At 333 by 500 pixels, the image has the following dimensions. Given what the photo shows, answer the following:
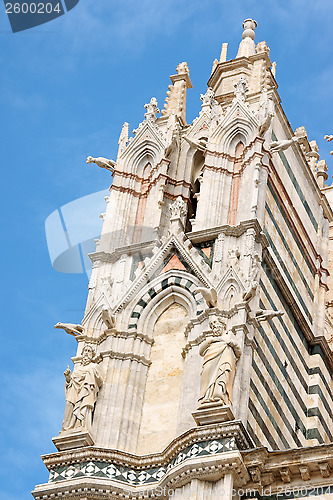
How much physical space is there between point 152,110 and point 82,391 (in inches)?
290

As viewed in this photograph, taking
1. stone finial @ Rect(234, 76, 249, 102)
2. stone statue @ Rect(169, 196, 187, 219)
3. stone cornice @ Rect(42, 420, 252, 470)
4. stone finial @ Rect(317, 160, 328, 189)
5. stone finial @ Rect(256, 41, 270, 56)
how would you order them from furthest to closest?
stone finial @ Rect(317, 160, 328, 189) → stone finial @ Rect(256, 41, 270, 56) → stone finial @ Rect(234, 76, 249, 102) → stone statue @ Rect(169, 196, 187, 219) → stone cornice @ Rect(42, 420, 252, 470)

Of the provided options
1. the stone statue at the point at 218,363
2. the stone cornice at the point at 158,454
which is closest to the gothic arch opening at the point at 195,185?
the stone statue at the point at 218,363

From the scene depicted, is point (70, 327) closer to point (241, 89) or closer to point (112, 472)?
point (112, 472)

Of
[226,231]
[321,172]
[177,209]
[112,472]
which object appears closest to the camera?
[112,472]

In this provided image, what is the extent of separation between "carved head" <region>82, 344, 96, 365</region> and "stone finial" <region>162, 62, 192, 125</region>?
6718 mm

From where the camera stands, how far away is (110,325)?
21984mm

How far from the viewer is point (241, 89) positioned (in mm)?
25406

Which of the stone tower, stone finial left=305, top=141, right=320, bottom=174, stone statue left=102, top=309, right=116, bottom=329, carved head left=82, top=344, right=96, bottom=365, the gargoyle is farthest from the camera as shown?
stone finial left=305, top=141, right=320, bottom=174

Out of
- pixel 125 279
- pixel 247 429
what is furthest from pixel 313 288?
pixel 247 429

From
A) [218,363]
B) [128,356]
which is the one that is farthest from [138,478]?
[128,356]

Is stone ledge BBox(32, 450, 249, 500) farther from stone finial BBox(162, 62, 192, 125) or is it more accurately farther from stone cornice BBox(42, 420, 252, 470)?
stone finial BBox(162, 62, 192, 125)

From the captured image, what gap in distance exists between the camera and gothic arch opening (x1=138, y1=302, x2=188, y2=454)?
20.6 meters

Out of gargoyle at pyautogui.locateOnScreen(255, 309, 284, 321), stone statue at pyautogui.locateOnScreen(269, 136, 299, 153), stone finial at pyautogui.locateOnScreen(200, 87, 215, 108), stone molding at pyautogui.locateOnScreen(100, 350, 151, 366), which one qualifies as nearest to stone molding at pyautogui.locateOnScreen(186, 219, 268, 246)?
gargoyle at pyautogui.locateOnScreen(255, 309, 284, 321)

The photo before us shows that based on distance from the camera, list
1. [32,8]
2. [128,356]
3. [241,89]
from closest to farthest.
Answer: [128,356]
[32,8]
[241,89]
